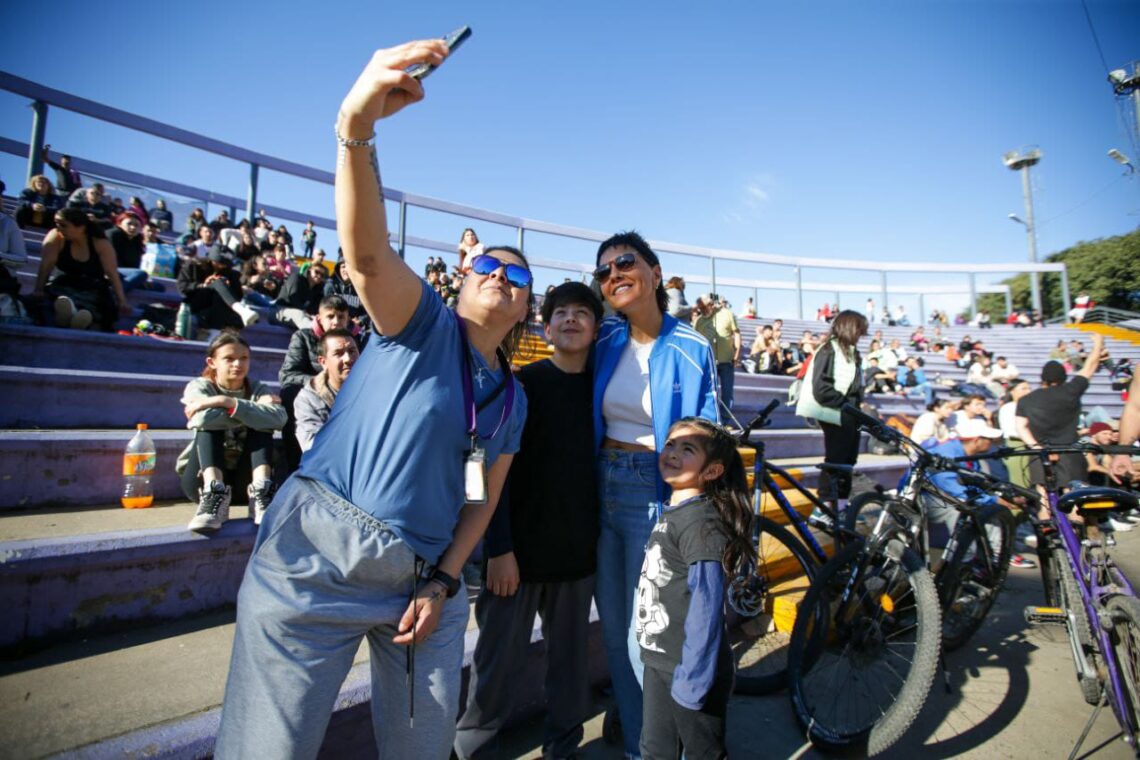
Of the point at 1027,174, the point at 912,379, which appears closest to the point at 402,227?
the point at 912,379

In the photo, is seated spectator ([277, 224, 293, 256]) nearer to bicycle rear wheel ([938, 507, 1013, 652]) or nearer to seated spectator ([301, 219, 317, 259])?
seated spectator ([301, 219, 317, 259])

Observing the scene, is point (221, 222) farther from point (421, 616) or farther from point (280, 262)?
point (421, 616)

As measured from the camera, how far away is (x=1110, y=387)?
15.9m

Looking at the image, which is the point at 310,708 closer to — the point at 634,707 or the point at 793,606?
the point at 634,707

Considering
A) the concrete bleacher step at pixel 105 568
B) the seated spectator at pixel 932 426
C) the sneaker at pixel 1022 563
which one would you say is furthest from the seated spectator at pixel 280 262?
the sneaker at pixel 1022 563

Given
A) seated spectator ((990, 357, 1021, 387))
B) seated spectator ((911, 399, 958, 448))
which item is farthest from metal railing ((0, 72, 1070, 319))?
seated spectator ((990, 357, 1021, 387))

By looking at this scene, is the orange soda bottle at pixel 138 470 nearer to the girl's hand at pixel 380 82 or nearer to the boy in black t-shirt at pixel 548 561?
the boy in black t-shirt at pixel 548 561

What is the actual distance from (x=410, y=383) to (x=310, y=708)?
783 millimetres

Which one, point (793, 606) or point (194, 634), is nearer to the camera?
point (194, 634)

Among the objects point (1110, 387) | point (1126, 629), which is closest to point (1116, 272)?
point (1110, 387)

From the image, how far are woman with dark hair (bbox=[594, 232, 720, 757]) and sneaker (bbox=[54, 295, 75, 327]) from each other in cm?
487

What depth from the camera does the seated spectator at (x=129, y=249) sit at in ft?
20.2

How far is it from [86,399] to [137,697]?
255cm

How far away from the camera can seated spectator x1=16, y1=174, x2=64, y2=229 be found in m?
6.80
